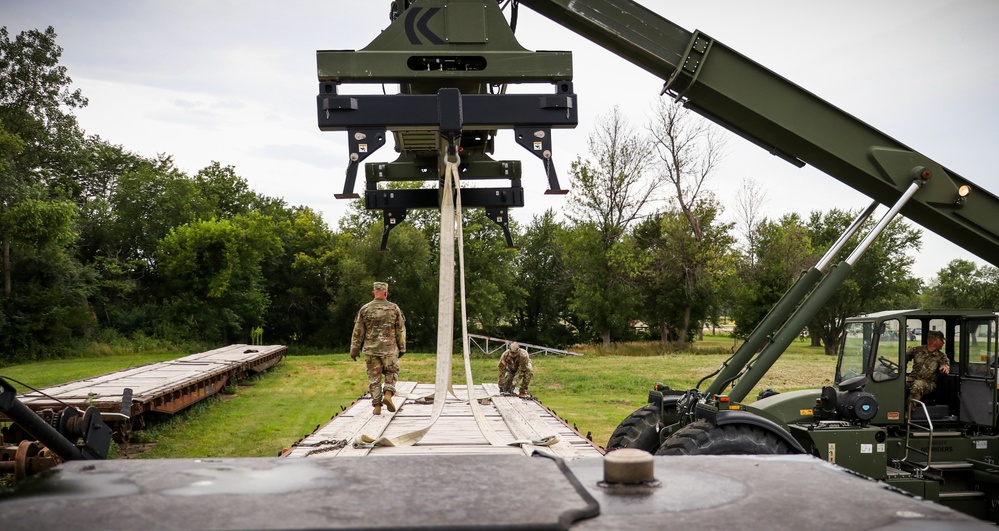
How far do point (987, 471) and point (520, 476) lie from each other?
745 centimetres

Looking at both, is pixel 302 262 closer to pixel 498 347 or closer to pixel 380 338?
pixel 498 347

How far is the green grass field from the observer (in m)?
12.6

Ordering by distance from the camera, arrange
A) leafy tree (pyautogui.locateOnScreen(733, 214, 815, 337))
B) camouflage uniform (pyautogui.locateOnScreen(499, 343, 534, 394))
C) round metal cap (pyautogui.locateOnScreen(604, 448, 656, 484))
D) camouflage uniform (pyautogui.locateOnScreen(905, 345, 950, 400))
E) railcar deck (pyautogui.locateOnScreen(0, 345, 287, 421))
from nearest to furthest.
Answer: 1. round metal cap (pyautogui.locateOnScreen(604, 448, 656, 484))
2. camouflage uniform (pyautogui.locateOnScreen(905, 345, 950, 400))
3. railcar deck (pyautogui.locateOnScreen(0, 345, 287, 421))
4. camouflage uniform (pyautogui.locateOnScreen(499, 343, 534, 394))
5. leafy tree (pyautogui.locateOnScreen(733, 214, 815, 337))

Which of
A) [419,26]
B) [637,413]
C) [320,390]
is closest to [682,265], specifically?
[320,390]

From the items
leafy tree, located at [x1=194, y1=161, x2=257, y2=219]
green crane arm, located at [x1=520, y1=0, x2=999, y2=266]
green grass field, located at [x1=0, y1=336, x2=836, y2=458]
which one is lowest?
green grass field, located at [x1=0, y1=336, x2=836, y2=458]

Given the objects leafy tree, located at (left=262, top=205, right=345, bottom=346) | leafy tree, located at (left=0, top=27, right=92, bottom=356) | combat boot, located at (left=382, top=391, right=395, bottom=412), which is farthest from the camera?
leafy tree, located at (left=262, top=205, right=345, bottom=346)

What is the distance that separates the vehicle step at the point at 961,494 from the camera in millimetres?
7649

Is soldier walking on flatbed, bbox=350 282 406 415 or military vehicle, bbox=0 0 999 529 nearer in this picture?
military vehicle, bbox=0 0 999 529

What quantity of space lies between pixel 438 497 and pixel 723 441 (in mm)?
4952

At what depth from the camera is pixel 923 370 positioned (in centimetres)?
813

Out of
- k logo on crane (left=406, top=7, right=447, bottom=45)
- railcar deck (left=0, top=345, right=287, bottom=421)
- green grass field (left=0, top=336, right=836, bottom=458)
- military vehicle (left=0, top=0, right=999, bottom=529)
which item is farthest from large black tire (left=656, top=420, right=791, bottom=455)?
railcar deck (left=0, top=345, right=287, bottom=421)

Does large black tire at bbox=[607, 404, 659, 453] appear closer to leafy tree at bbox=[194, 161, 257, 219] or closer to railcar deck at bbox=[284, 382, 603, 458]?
railcar deck at bbox=[284, 382, 603, 458]

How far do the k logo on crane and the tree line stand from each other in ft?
84.6

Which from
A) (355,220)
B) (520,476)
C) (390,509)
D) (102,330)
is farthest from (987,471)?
(355,220)
